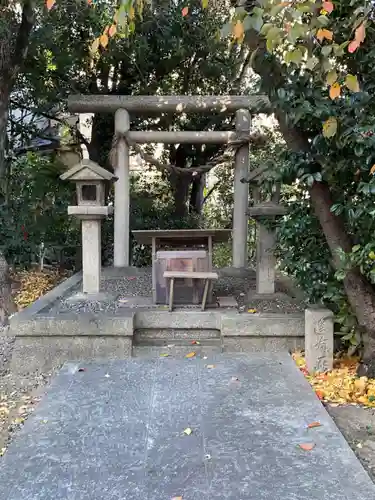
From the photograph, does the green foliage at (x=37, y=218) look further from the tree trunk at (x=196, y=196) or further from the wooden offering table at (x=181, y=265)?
the tree trunk at (x=196, y=196)

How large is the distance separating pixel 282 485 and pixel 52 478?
117 centimetres

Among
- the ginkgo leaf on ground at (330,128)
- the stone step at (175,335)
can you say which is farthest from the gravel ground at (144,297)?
the ginkgo leaf on ground at (330,128)

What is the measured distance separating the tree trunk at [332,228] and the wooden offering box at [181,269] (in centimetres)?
149

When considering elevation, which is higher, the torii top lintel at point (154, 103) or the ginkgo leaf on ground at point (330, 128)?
the torii top lintel at point (154, 103)

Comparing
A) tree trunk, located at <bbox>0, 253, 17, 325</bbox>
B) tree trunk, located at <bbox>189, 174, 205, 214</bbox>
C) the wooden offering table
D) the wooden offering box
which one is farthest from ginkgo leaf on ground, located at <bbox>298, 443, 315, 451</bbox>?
tree trunk, located at <bbox>189, 174, 205, 214</bbox>

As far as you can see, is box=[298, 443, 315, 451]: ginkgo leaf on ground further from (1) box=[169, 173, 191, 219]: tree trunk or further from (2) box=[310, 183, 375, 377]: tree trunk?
(1) box=[169, 173, 191, 219]: tree trunk

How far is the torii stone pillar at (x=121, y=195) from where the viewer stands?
683cm

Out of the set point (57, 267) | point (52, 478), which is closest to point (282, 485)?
point (52, 478)

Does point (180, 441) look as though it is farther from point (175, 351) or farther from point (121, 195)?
point (121, 195)

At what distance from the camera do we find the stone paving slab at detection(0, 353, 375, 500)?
7.38ft

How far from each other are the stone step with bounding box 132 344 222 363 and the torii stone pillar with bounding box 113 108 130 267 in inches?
112

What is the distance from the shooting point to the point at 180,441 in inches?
107

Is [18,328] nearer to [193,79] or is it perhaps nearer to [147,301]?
[147,301]

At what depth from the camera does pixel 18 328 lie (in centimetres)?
405
